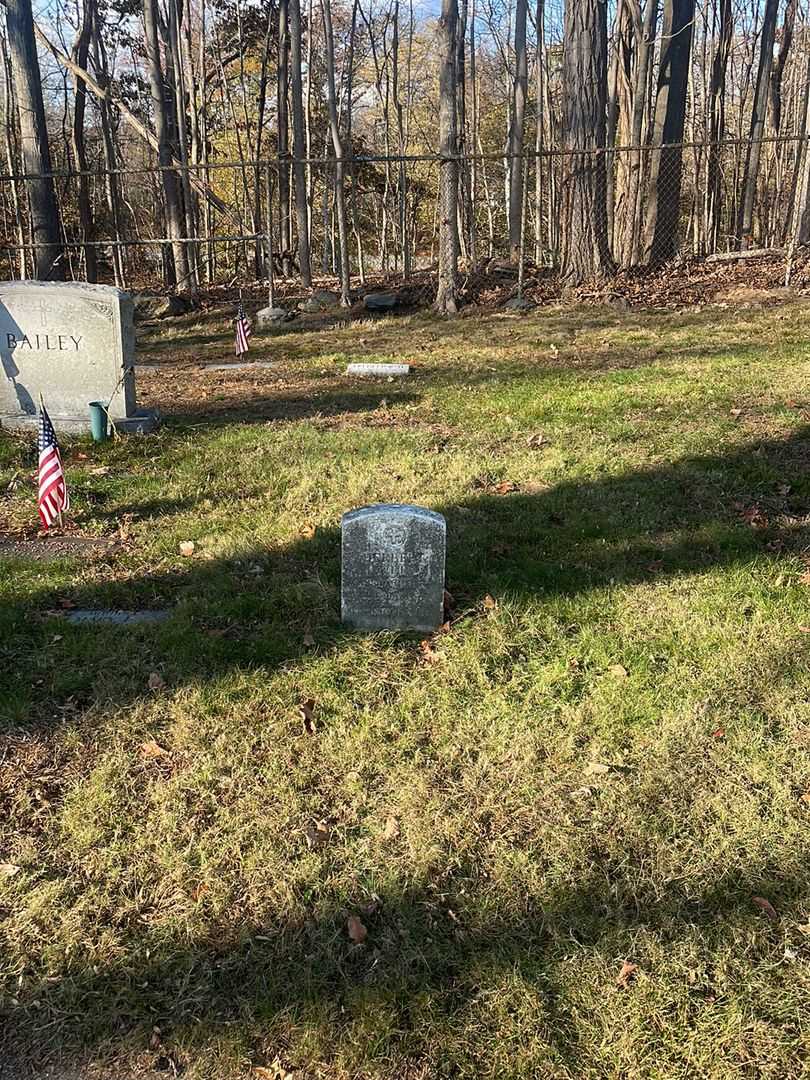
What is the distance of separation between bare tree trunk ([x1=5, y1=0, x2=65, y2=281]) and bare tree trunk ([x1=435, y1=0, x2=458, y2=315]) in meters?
7.00

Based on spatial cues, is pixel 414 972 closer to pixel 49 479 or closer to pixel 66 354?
pixel 49 479

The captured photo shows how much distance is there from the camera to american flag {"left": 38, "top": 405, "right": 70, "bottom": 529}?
5477 millimetres

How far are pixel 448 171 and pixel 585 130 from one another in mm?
3730

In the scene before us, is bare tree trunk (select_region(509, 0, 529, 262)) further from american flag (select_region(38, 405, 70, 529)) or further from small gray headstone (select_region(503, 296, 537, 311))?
american flag (select_region(38, 405, 70, 529))

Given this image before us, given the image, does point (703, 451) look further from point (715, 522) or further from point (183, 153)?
point (183, 153)

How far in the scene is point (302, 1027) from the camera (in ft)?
7.52

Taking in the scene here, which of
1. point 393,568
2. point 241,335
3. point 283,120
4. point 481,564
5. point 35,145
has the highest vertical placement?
point 283,120

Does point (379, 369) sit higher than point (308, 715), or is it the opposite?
point (379, 369)

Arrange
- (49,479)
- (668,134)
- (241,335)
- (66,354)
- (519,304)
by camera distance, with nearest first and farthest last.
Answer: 1. (49,479)
2. (66,354)
3. (241,335)
4. (519,304)
5. (668,134)

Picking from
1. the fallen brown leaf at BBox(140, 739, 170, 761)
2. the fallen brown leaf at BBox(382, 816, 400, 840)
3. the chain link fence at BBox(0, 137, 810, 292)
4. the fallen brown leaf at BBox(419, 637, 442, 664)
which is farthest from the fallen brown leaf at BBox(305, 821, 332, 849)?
the chain link fence at BBox(0, 137, 810, 292)

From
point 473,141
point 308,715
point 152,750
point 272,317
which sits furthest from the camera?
point 473,141

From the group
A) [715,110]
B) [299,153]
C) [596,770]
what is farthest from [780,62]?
[596,770]

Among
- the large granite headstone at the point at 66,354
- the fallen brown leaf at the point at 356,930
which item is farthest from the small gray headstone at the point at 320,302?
the fallen brown leaf at the point at 356,930

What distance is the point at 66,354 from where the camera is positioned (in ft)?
25.3
